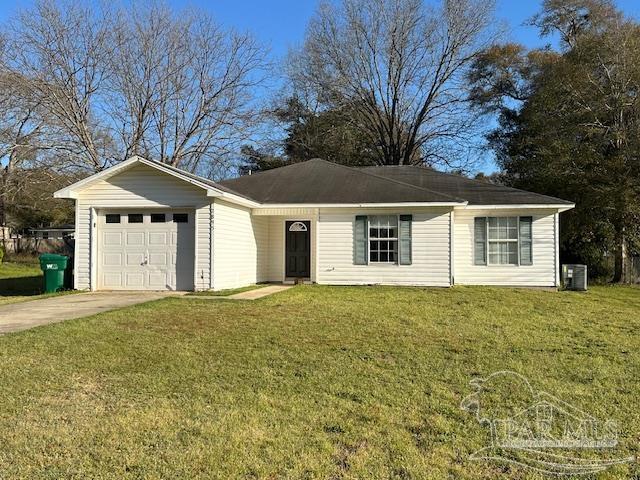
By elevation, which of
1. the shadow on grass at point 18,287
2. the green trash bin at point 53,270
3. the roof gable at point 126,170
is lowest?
the shadow on grass at point 18,287

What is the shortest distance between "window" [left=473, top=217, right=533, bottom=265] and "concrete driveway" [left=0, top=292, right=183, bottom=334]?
8994mm

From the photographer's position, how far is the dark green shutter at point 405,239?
15.3 m

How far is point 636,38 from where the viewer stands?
65.5ft

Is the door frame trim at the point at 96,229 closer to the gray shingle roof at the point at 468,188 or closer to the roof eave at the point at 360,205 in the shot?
the roof eave at the point at 360,205

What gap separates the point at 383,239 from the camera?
50.9 ft

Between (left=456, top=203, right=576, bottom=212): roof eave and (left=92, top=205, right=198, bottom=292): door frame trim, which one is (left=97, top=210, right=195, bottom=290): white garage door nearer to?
(left=92, top=205, right=198, bottom=292): door frame trim

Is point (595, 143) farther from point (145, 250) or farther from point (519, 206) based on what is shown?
point (145, 250)

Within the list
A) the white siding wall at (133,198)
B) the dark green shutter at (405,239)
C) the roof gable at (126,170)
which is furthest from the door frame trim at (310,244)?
the white siding wall at (133,198)

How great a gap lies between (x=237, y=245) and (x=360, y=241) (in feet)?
11.8

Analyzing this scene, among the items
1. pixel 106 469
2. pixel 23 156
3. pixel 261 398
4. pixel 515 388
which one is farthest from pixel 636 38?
pixel 23 156

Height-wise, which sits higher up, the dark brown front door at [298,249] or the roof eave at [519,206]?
the roof eave at [519,206]

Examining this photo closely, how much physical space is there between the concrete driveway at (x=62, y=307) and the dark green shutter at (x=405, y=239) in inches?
251

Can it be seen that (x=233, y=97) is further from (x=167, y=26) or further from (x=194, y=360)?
(x=194, y=360)

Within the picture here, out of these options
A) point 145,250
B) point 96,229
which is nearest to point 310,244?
A: point 145,250
